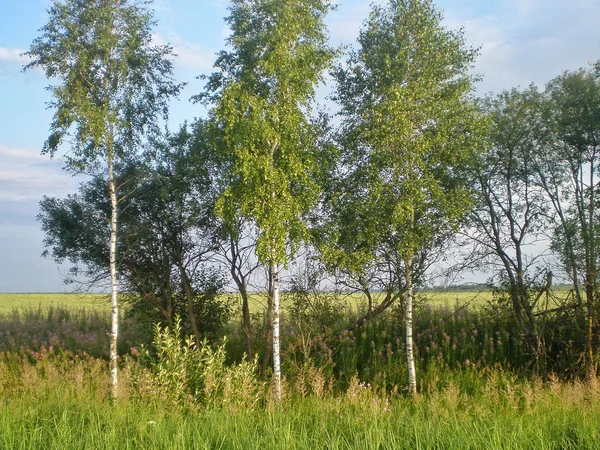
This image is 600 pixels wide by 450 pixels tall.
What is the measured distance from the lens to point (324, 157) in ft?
52.3

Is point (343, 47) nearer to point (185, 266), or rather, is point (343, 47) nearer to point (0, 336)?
point (185, 266)

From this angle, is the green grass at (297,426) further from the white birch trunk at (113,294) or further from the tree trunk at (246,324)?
the tree trunk at (246,324)

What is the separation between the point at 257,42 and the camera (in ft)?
50.2

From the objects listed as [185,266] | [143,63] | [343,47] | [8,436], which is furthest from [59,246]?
[8,436]

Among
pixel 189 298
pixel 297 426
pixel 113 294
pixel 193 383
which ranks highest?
pixel 113 294

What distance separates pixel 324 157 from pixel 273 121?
1.68 m

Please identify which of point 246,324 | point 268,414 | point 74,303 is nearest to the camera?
point 268,414

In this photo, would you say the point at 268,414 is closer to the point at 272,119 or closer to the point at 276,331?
the point at 276,331

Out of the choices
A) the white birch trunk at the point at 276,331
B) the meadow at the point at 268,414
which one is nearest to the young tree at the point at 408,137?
the white birch trunk at the point at 276,331

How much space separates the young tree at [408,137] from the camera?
1526 cm

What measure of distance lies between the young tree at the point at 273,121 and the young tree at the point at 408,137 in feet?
4.28

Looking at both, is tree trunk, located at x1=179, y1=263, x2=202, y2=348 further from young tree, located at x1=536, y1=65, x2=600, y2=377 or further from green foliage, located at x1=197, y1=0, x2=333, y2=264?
young tree, located at x1=536, y1=65, x2=600, y2=377

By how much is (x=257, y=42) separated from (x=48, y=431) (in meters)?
9.98

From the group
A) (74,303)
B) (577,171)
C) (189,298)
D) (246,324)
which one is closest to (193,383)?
(246,324)
